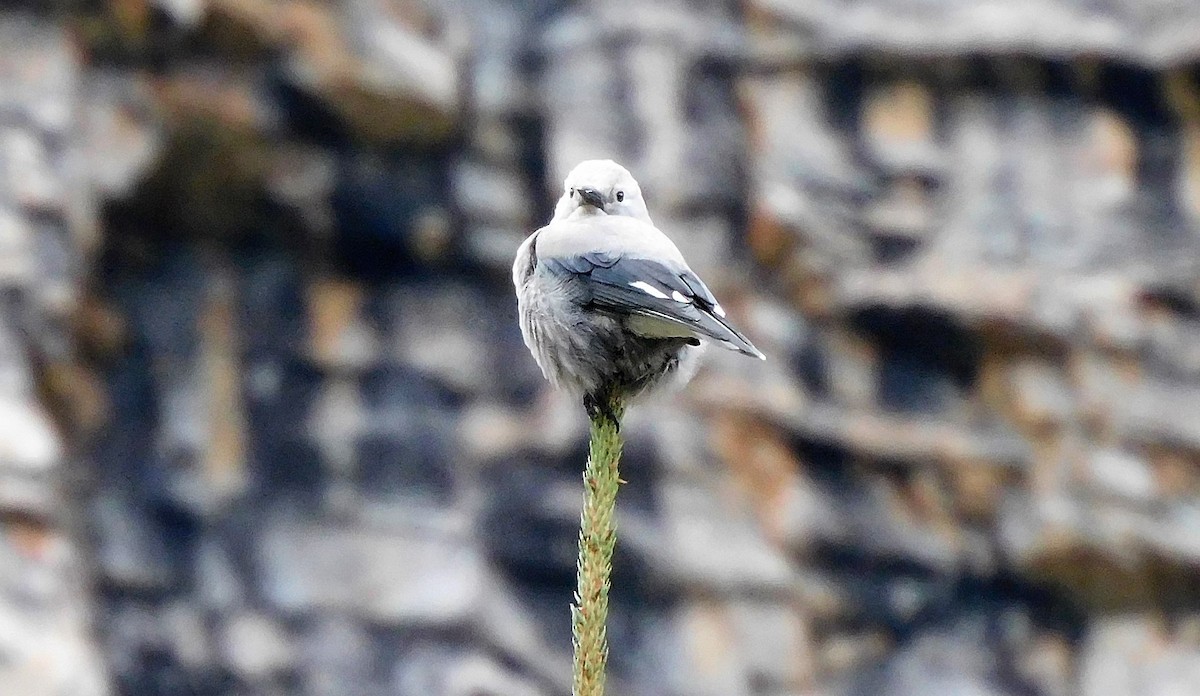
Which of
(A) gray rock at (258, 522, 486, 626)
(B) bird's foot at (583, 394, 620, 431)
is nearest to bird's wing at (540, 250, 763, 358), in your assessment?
(B) bird's foot at (583, 394, 620, 431)

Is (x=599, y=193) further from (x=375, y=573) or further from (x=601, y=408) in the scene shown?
(x=375, y=573)

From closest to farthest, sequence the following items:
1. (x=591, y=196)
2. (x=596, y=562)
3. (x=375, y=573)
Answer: (x=596, y=562), (x=591, y=196), (x=375, y=573)

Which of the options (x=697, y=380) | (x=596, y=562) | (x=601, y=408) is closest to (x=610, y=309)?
(x=601, y=408)

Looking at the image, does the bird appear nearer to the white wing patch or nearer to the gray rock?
the white wing patch

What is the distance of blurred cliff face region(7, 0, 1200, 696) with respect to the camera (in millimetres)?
7363

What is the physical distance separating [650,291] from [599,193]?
481 mm

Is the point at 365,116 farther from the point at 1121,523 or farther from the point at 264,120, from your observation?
the point at 1121,523

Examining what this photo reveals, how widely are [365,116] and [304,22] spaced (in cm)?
57

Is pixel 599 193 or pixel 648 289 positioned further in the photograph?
pixel 599 193

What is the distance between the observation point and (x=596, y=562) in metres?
2.23

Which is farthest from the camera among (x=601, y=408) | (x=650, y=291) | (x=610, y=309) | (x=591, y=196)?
(x=591, y=196)

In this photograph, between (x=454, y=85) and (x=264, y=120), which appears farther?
(x=454, y=85)

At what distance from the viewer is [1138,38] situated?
26.5ft

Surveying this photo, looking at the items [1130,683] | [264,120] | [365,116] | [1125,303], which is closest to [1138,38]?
[1125,303]
